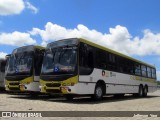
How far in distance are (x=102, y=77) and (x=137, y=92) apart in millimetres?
8404

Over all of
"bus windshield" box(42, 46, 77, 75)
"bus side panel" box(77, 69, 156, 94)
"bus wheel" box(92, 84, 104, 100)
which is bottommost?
"bus wheel" box(92, 84, 104, 100)

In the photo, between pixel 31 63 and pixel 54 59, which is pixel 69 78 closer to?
pixel 54 59

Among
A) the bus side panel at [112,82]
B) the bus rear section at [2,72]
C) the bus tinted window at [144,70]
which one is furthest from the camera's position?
the bus tinted window at [144,70]

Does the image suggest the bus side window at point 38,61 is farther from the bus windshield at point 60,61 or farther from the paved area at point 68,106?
the paved area at point 68,106

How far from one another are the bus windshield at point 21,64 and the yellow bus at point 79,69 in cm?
161

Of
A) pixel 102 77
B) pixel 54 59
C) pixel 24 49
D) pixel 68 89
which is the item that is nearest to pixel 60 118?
pixel 68 89

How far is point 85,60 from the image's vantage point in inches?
638

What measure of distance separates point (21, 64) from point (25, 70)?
1.78 ft

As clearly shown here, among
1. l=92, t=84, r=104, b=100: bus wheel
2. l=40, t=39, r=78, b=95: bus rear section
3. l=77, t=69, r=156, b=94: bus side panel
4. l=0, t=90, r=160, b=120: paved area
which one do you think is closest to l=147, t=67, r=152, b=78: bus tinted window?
l=77, t=69, r=156, b=94: bus side panel

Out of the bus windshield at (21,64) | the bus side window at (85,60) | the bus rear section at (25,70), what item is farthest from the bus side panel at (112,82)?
the bus windshield at (21,64)

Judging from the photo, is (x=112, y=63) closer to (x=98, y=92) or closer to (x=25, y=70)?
(x=98, y=92)

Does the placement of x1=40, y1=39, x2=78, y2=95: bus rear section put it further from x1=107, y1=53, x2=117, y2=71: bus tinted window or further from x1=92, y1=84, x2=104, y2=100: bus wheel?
x1=107, y1=53, x2=117, y2=71: bus tinted window

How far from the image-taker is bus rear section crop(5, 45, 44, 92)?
18094 millimetres

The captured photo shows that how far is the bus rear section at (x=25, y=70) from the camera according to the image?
1809 centimetres
